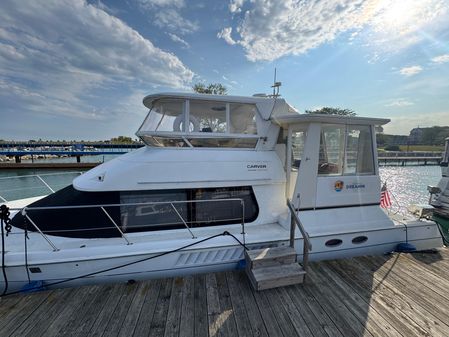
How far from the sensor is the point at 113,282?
314cm

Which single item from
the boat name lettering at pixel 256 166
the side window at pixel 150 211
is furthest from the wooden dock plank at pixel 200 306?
the boat name lettering at pixel 256 166

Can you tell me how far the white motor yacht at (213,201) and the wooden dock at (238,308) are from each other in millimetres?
303

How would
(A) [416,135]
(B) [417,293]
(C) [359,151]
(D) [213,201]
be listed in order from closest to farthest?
(B) [417,293] → (D) [213,201] → (C) [359,151] → (A) [416,135]

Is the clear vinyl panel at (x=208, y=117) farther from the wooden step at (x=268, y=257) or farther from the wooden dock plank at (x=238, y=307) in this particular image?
the wooden dock plank at (x=238, y=307)

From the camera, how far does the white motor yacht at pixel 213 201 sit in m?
3.14

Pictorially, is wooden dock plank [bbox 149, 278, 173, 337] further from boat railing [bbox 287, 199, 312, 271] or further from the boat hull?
boat railing [bbox 287, 199, 312, 271]

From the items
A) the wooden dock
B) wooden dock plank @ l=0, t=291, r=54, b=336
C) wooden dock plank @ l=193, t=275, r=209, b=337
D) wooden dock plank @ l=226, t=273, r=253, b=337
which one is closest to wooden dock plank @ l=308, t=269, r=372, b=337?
the wooden dock

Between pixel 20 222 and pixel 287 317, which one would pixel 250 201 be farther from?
pixel 20 222

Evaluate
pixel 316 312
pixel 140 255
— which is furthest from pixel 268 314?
pixel 140 255

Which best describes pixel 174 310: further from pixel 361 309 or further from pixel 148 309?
pixel 361 309

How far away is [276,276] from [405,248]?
3030 mm

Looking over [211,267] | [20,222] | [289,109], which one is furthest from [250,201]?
[20,222]

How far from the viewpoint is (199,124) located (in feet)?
13.1

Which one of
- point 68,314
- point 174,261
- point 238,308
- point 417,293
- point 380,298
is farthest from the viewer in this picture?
point 174,261
